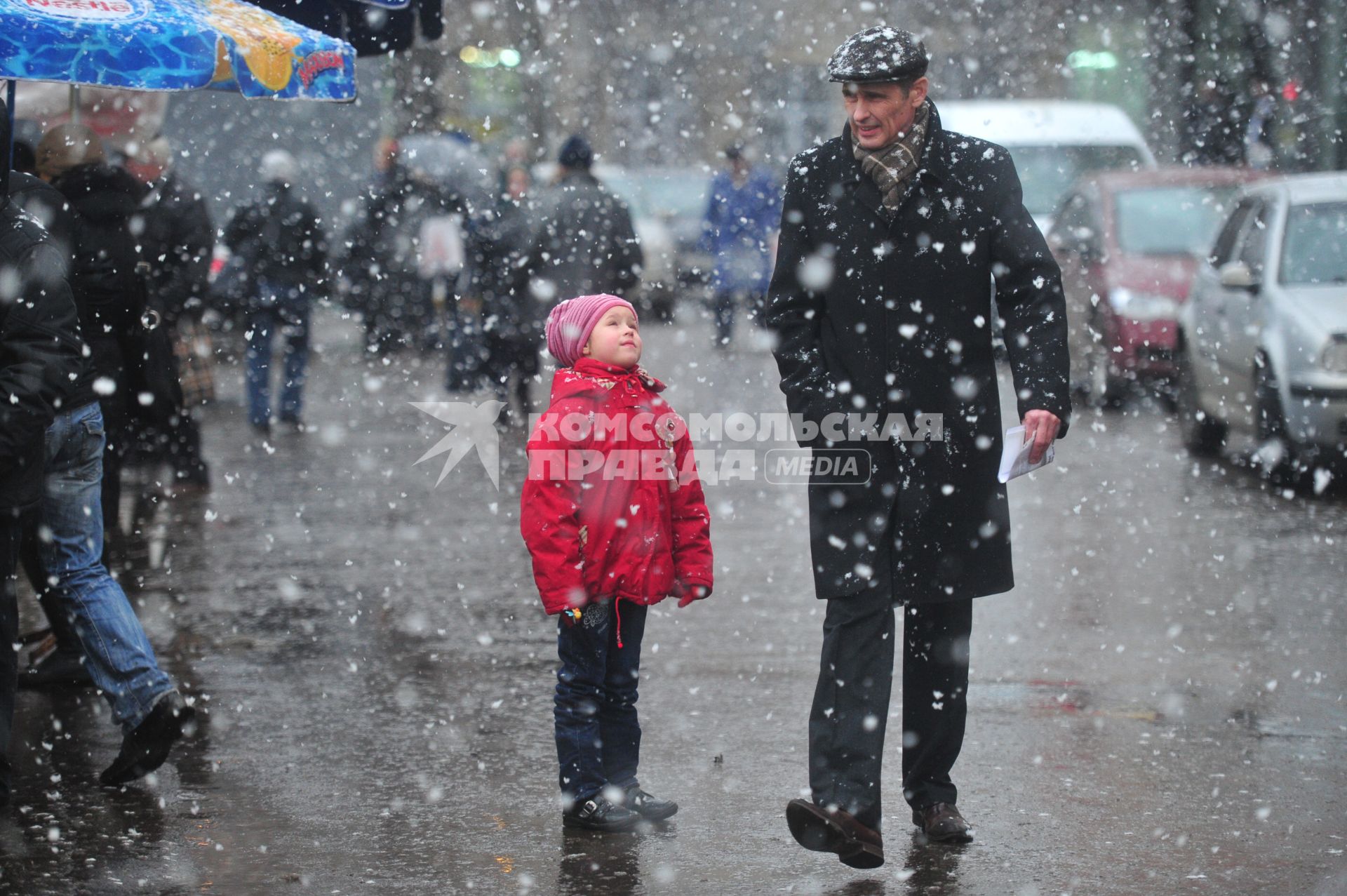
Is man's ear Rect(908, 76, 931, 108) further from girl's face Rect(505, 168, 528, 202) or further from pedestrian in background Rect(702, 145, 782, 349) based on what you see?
pedestrian in background Rect(702, 145, 782, 349)

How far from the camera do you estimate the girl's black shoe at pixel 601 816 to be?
4.71 m

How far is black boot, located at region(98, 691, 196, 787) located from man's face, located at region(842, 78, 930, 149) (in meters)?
2.48

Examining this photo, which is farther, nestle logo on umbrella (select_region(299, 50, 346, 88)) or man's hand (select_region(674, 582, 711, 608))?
nestle logo on umbrella (select_region(299, 50, 346, 88))

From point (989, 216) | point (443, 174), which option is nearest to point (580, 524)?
point (989, 216)

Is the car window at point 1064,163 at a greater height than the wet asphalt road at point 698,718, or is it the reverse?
the car window at point 1064,163

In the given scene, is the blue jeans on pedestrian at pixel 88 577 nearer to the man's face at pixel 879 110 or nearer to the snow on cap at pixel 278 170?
the man's face at pixel 879 110

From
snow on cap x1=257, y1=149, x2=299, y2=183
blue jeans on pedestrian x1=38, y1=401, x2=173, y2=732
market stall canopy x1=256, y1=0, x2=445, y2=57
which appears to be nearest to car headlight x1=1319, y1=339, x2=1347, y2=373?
market stall canopy x1=256, y1=0, x2=445, y2=57

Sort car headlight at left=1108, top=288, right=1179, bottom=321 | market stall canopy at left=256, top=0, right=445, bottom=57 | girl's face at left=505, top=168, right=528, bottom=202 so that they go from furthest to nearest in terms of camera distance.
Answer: girl's face at left=505, top=168, right=528, bottom=202
car headlight at left=1108, top=288, right=1179, bottom=321
market stall canopy at left=256, top=0, right=445, bottom=57

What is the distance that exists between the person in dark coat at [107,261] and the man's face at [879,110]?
11.3 ft

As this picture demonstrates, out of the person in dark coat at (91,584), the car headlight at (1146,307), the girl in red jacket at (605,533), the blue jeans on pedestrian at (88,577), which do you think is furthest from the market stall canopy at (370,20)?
the car headlight at (1146,307)

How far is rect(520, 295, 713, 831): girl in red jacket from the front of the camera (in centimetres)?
456

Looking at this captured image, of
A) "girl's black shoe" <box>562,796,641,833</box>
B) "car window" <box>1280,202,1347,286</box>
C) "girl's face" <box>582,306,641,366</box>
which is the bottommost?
"girl's black shoe" <box>562,796,641,833</box>

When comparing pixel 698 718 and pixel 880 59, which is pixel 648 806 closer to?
pixel 698 718

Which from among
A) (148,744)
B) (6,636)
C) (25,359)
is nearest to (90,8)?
(25,359)
